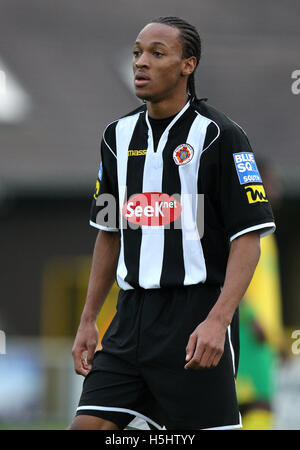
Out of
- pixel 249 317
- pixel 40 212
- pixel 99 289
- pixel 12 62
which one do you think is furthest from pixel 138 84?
pixel 40 212

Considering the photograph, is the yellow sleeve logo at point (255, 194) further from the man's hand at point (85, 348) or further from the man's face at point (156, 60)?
the man's hand at point (85, 348)

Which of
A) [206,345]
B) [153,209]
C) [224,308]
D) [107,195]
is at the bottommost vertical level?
[206,345]

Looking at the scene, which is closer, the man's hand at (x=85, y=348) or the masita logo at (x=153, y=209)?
the masita logo at (x=153, y=209)

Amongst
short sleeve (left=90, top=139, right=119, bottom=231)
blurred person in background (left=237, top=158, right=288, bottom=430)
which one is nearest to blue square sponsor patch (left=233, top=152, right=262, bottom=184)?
short sleeve (left=90, top=139, right=119, bottom=231)

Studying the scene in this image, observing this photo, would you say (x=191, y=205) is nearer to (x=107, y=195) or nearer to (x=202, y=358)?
(x=107, y=195)

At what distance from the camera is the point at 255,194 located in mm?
3551

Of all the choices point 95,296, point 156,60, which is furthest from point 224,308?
point 156,60

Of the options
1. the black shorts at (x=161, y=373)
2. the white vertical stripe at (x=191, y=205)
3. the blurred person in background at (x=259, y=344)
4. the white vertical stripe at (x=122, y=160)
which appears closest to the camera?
the black shorts at (x=161, y=373)

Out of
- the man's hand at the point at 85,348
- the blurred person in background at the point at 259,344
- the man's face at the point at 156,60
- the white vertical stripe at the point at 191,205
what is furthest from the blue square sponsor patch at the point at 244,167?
the blurred person in background at the point at 259,344

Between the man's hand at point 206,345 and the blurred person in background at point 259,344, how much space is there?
8.14 ft

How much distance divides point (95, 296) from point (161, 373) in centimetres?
53

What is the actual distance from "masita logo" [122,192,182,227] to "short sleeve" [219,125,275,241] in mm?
193

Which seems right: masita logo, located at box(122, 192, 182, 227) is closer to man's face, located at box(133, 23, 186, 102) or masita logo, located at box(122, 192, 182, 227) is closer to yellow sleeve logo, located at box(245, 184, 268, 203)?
yellow sleeve logo, located at box(245, 184, 268, 203)

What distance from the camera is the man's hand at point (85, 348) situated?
3.79 m
